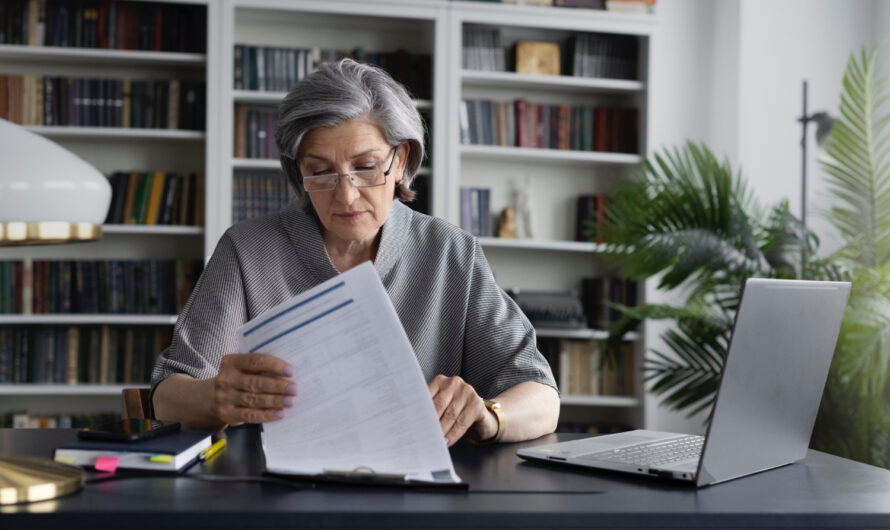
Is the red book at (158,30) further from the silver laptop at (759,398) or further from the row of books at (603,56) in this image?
the silver laptop at (759,398)

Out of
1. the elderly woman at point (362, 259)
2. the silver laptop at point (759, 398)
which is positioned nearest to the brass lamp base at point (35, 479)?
the elderly woman at point (362, 259)

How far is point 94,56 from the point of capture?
354 cm

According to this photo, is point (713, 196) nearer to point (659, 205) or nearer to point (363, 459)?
point (659, 205)

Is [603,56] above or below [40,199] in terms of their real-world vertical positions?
above

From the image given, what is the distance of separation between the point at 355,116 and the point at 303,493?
0.79m

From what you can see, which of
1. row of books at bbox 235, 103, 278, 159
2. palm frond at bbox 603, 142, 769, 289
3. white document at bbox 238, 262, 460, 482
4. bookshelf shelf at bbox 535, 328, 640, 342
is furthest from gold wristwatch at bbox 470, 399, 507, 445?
row of books at bbox 235, 103, 278, 159

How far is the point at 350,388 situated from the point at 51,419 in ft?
10.2

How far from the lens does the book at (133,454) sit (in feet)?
3.43

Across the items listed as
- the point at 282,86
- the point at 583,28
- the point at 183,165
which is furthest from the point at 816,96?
the point at 183,165

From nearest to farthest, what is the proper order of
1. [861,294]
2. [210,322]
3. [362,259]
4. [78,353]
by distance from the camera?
[210,322] → [362,259] → [861,294] → [78,353]

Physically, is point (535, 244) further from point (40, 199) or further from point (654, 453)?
point (40, 199)

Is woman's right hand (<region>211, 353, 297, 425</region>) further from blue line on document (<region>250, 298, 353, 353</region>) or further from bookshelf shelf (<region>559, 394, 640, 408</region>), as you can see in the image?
bookshelf shelf (<region>559, 394, 640, 408</region>)

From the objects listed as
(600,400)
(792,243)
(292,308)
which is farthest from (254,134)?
(292,308)

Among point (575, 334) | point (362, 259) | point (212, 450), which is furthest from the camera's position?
point (575, 334)
